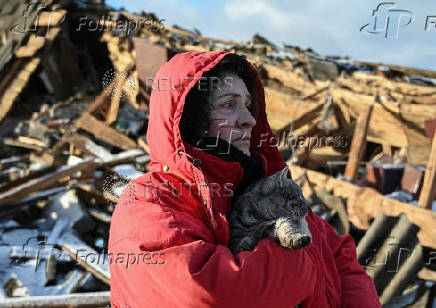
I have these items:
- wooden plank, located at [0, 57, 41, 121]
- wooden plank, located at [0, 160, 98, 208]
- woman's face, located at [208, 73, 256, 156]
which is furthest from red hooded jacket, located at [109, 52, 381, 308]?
wooden plank, located at [0, 57, 41, 121]

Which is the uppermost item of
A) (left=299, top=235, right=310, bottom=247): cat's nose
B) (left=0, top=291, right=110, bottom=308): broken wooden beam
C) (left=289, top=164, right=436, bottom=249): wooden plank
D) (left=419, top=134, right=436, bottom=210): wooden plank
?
(left=299, top=235, right=310, bottom=247): cat's nose

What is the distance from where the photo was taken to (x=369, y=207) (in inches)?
163

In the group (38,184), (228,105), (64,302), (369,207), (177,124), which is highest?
(228,105)

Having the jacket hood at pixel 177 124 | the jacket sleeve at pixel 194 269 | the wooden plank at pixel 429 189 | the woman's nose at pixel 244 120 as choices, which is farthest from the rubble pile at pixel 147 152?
the jacket sleeve at pixel 194 269

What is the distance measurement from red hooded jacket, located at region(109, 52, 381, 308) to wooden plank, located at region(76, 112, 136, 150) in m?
5.09

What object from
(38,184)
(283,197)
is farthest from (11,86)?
(283,197)

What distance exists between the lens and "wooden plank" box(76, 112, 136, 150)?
6.66 meters

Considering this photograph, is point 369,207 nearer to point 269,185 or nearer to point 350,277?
point 350,277

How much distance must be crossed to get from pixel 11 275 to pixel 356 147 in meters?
4.48

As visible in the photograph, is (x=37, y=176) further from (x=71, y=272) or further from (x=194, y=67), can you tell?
(x=194, y=67)

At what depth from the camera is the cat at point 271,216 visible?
1.34 m

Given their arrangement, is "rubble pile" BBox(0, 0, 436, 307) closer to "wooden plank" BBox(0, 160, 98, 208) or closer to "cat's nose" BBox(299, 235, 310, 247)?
"wooden plank" BBox(0, 160, 98, 208)

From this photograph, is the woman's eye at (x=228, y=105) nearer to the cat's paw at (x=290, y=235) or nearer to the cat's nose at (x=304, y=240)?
the cat's paw at (x=290, y=235)

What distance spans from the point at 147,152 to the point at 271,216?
5.10 meters
